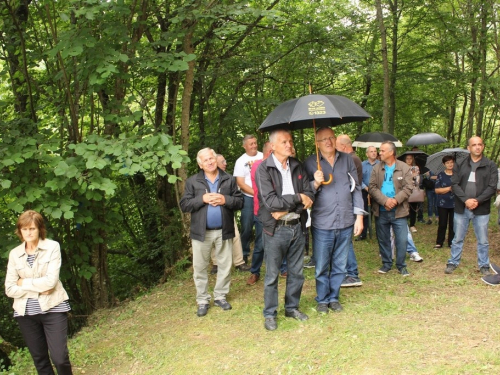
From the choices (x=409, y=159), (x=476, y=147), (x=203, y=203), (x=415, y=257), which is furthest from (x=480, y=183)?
(x=203, y=203)

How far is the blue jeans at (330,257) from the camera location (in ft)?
15.2

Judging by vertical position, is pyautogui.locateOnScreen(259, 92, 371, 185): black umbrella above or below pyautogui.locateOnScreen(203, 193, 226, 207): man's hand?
above

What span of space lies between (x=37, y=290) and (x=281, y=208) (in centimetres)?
230

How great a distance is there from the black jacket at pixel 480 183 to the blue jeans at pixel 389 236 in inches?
30.7

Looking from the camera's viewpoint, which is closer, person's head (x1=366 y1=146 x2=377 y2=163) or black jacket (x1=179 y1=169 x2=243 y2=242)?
black jacket (x1=179 y1=169 x2=243 y2=242)

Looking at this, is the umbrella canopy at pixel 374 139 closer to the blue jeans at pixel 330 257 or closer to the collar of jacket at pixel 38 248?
the blue jeans at pixel 330 257

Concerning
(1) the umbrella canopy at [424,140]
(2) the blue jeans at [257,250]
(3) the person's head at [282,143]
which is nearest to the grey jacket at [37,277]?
(3) the person's head at [282,143]

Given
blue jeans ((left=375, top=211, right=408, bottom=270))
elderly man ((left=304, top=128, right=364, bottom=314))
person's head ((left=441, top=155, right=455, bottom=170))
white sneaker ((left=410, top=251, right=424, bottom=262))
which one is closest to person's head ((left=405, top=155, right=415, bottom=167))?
person's head ((left=441, top=155, right=455, bottom=170))

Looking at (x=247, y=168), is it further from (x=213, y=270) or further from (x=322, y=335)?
(x=322, y=335)

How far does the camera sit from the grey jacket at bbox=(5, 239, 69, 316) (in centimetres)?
378

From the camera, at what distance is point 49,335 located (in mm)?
3854

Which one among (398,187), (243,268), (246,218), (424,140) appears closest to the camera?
(398,187)

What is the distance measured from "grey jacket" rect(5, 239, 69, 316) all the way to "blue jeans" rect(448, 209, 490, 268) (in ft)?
16.4

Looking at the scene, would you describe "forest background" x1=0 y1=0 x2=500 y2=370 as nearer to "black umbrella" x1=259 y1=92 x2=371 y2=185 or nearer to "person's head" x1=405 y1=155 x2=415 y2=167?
"black umbrella" x1=259 y1=92 x2=371 y2=185
